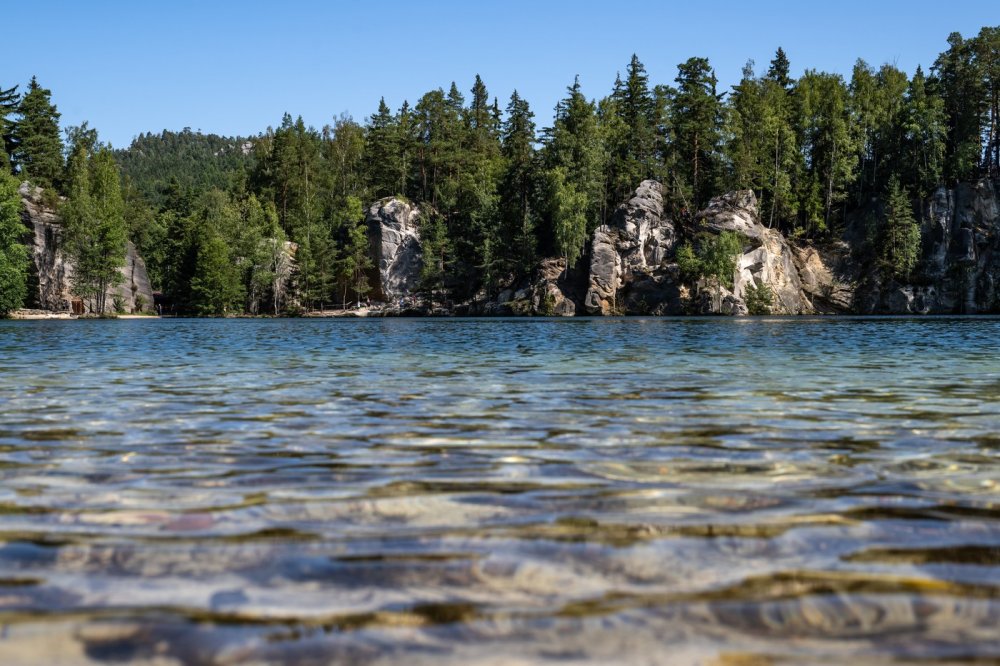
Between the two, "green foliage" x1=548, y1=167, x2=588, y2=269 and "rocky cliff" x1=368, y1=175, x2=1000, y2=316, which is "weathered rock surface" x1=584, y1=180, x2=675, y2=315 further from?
"green foliage" x1=548, y1=167, x2=588, y2=269

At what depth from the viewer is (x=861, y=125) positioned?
116 m

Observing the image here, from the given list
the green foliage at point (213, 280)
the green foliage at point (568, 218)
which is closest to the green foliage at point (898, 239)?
the green foliage at point (568, 218)

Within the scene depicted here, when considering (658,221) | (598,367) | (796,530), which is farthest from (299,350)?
(658,221)

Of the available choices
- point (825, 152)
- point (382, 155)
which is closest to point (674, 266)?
point (825, 152)

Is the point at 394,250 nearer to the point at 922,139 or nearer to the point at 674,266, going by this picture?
the point at 674,266

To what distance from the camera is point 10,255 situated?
85.0m

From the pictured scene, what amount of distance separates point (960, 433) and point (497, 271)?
Result: 341 ft

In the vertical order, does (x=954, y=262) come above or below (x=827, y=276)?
above

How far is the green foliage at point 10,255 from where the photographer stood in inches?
3287

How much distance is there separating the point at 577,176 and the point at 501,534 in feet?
364

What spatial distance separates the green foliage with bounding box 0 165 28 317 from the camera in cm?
8350

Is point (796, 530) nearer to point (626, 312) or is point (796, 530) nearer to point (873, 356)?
point (873, 356)

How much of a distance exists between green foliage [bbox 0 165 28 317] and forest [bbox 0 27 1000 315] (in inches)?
562

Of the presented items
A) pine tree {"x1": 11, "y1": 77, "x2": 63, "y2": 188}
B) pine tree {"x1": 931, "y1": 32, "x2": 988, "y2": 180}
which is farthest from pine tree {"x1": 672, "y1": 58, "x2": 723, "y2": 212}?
pine tree {"x1": 11, "y1": 77, "x2": 63, "y2": 188}
